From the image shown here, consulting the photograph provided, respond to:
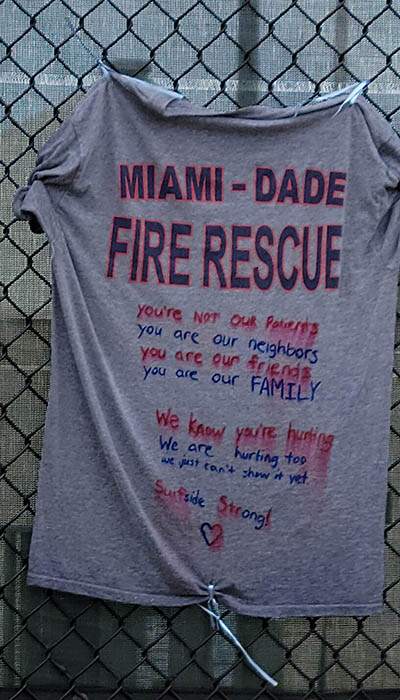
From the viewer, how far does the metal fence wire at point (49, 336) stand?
2484mm

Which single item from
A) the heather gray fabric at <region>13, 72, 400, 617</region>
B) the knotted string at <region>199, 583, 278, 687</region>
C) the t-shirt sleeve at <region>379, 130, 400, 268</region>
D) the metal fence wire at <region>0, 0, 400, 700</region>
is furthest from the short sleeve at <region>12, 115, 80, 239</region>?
the knotted string at <region>199, 583, 278, 687</region>

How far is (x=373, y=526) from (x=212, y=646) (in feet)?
1.68

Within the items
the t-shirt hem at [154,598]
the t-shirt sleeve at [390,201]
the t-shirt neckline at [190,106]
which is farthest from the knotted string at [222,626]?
the t-shirt neckline at [190,106]

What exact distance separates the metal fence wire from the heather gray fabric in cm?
11

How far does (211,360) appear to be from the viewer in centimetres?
239

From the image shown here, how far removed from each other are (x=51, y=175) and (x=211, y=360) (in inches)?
→ 23.5

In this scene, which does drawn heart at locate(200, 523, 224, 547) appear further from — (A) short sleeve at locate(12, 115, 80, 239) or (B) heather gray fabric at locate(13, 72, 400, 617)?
(A) short sleeve at locate(12, 115, 80, 239)

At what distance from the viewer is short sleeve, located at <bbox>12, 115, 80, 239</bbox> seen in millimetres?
2383

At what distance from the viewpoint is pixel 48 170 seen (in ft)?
7.88

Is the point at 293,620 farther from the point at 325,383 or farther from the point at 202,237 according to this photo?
the point at 202,237

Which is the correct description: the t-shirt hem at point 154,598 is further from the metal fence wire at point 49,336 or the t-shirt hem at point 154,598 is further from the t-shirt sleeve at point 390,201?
the t-shirt sleeve at point 390,201

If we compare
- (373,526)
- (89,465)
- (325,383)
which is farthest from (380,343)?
(89,465)

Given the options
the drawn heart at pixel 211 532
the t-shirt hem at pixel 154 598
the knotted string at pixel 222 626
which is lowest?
the knotted string at pixel 222 626

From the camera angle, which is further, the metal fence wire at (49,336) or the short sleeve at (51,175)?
the metal fence wire at (49,336)
